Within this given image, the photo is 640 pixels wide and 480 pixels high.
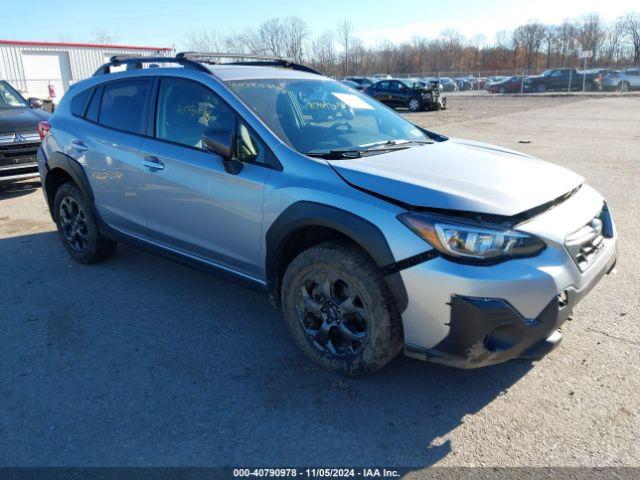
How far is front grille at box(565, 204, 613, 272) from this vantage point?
283 cm

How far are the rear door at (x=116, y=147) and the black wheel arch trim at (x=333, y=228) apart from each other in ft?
4.87

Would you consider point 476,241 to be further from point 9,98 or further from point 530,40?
point 530,40

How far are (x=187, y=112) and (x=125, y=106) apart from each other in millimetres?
873

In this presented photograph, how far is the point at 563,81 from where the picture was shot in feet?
136

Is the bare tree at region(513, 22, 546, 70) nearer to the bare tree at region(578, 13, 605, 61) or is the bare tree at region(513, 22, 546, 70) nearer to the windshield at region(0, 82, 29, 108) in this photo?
the bare tree at region(578, 13, 605, 61)

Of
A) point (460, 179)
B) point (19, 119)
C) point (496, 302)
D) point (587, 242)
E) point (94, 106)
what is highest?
point (94, 106)

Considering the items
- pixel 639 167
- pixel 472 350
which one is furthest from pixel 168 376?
pixel 639 167

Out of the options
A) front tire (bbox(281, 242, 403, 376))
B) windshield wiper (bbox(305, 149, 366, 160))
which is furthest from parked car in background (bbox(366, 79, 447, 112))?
front tire (bbox(281, 242, 403, 376))

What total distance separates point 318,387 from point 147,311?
68.5 inches

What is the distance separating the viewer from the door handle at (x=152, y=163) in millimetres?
4030

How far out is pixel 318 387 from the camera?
319cm

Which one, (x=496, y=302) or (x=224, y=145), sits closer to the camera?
(x=496, y=302)

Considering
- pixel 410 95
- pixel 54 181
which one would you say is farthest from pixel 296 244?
pixel 410 95

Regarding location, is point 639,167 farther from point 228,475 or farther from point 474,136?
point 228,475
